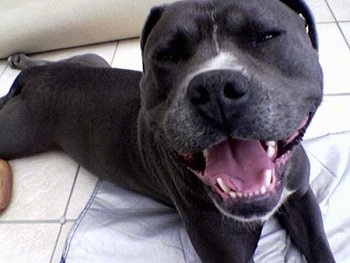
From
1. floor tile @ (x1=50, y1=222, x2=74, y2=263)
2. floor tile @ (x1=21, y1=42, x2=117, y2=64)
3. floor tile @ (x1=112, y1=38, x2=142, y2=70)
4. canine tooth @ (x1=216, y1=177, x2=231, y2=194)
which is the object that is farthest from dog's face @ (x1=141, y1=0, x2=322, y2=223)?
floor tile @ (x1=21, y1=42, x2=117, y2=64)

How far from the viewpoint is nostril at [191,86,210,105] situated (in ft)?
2.45

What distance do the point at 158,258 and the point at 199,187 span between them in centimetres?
36

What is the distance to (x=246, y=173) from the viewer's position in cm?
85

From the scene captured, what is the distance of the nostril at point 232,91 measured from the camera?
73cm

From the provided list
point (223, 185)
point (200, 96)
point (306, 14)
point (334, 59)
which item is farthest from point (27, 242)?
point (334, 59)

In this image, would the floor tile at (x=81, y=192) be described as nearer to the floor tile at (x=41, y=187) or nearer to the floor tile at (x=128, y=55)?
the floor tile at (x=41, y=187)

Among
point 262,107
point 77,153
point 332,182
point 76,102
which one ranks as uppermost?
point 262,107

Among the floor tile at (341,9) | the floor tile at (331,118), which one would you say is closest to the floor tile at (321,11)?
the floor tile at (341,9)

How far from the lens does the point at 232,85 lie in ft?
2.41

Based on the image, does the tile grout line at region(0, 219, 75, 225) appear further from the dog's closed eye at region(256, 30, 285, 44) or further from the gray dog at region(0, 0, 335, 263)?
the dog's closed eye at region(256, 30, 285, 44)

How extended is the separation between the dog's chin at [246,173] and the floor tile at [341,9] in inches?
53.5

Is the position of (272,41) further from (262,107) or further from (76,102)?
(76,102)

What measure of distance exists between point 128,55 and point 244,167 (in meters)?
1.27

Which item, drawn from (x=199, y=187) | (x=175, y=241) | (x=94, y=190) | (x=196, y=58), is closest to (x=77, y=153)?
(x=94, y=190)
